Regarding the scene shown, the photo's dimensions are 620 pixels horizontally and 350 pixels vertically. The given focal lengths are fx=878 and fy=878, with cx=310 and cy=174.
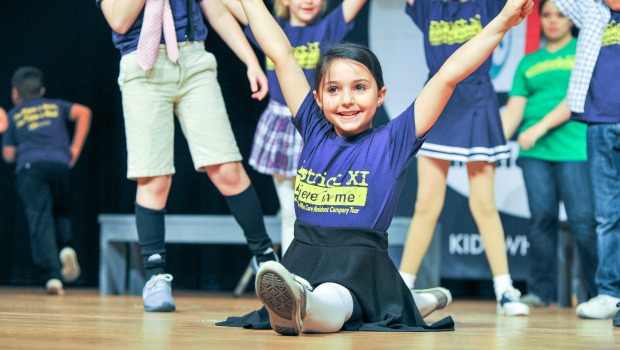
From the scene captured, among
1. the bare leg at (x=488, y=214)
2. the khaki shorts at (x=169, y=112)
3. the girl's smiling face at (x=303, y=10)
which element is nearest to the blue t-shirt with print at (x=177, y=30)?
the khaki shorts at (x=169, y=112)

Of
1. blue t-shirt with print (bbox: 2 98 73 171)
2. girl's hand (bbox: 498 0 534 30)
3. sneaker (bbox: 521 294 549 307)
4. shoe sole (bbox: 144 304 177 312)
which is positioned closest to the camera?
girl's hand (bbox: 498 0 534 30)

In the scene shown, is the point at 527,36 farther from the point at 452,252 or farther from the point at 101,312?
the point at 101,312

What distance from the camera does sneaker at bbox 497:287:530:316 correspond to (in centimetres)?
346

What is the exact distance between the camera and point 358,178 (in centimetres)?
242

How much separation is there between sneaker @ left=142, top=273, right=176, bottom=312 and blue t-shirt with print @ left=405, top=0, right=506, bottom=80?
1.45 m

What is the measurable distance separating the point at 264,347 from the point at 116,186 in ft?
12.7

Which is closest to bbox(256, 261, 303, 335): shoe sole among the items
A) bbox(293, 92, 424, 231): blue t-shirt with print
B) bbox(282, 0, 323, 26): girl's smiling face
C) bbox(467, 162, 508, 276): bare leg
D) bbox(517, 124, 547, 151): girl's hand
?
bbox(293, 92, 424, 231): blue t-shirt with print

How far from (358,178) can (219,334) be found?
588mm

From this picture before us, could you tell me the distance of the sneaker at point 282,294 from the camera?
6.43ft

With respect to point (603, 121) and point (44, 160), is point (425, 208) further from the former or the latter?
point (44, 160)

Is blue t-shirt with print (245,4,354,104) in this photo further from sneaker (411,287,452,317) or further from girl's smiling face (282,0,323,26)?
sneaker (411,287,452,317)

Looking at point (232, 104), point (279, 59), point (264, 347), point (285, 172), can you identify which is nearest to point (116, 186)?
point (232, 104)

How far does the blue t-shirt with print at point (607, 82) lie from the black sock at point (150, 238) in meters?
1.69

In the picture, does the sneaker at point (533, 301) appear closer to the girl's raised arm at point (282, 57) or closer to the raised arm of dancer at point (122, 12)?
the girl's raised arm at point (282, 57)
